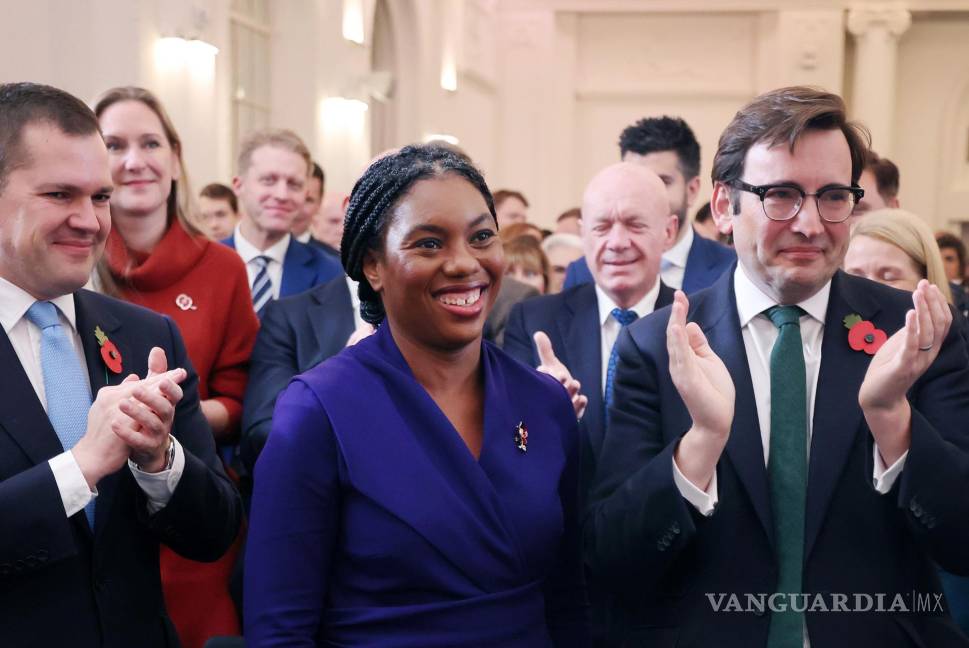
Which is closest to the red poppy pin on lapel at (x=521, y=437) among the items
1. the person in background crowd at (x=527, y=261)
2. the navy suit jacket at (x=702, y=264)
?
the navy suit jacket at (x=702, y=264)

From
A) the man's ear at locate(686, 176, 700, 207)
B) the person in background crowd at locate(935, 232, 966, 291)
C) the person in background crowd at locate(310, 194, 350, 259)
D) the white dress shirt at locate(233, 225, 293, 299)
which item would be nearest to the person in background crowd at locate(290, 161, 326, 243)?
the person in background crowd at locate(310, 194, 350, 259)

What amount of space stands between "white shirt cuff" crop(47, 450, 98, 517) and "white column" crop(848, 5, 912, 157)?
15.2 m

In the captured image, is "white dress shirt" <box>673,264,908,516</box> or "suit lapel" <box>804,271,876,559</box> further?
"white dress shirt" <box>673,264,908,516</box>

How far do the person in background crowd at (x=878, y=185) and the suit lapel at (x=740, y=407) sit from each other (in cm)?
216

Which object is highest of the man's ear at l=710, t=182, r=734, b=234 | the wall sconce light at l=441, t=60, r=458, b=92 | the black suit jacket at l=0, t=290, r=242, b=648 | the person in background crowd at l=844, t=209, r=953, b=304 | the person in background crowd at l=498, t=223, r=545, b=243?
the wall sconce light at l=441, t=60, r=458, b=92

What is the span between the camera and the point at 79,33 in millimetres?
6984

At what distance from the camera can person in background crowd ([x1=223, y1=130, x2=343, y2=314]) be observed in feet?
14.9

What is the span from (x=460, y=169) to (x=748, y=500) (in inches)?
32.9

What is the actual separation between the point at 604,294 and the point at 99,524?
189 centimetres

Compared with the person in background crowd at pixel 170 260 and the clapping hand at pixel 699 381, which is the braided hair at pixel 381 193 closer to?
the clapping hand at pixel 699 381

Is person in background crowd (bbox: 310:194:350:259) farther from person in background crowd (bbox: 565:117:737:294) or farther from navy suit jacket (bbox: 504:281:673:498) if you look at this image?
navy suit jacket (bbox: 504:281:673:498)

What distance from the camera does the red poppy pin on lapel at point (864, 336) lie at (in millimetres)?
2307

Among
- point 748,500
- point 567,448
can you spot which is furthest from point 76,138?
point 748,500

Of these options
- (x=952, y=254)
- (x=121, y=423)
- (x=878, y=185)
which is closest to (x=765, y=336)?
(x=121, y=423)
